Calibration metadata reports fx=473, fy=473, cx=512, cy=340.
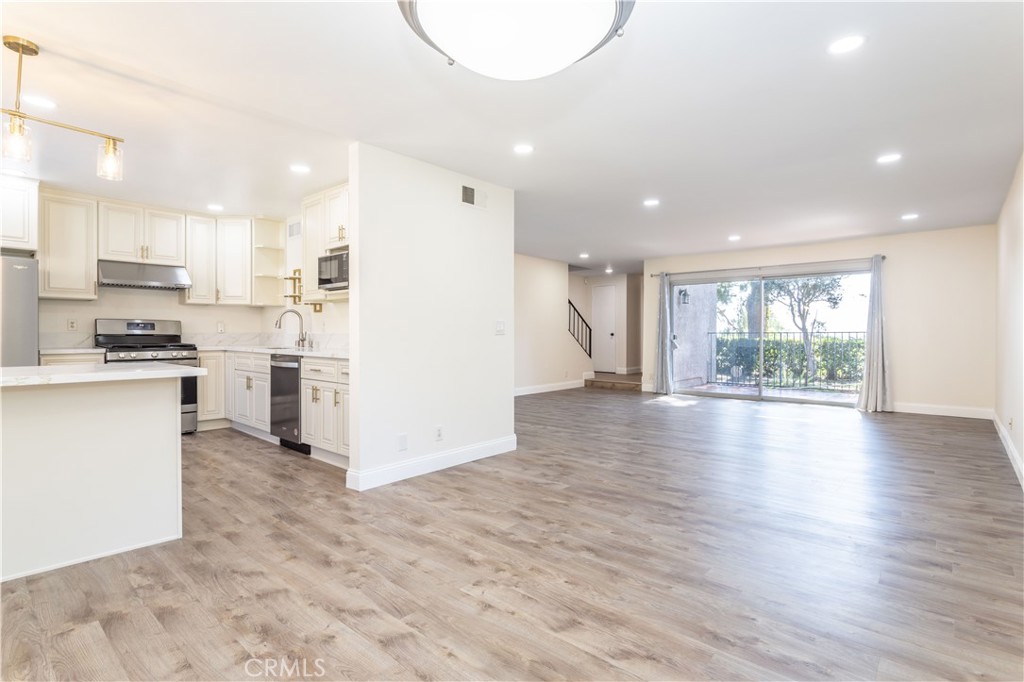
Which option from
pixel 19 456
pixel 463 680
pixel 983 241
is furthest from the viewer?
pixel 983 241

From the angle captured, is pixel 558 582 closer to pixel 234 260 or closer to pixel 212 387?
pixel 212 387

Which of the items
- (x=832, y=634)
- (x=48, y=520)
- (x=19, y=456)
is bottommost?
(x=832, y=634)

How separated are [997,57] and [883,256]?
557cm

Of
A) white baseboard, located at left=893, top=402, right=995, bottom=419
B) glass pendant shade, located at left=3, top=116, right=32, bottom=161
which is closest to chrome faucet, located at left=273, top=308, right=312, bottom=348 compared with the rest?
glass pendant shade, located at left=3, top=116, right=32, bottom=161

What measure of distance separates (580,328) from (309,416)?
804 cm

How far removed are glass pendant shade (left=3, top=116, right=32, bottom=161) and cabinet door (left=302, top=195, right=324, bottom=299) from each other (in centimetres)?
230

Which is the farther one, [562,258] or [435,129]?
[562,258]

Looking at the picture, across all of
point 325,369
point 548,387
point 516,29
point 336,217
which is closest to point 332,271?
point 336,217

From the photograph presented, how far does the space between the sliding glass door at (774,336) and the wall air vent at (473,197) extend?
19.4 feet

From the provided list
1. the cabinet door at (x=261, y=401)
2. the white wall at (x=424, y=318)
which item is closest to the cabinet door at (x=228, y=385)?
the cabinet door at (x=261, y=401)

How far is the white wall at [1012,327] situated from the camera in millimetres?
3877

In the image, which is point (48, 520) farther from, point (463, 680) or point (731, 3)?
point (731, 3)

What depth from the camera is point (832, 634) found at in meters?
1.84

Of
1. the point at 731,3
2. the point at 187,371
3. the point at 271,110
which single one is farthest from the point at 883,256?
the point at 187,371
